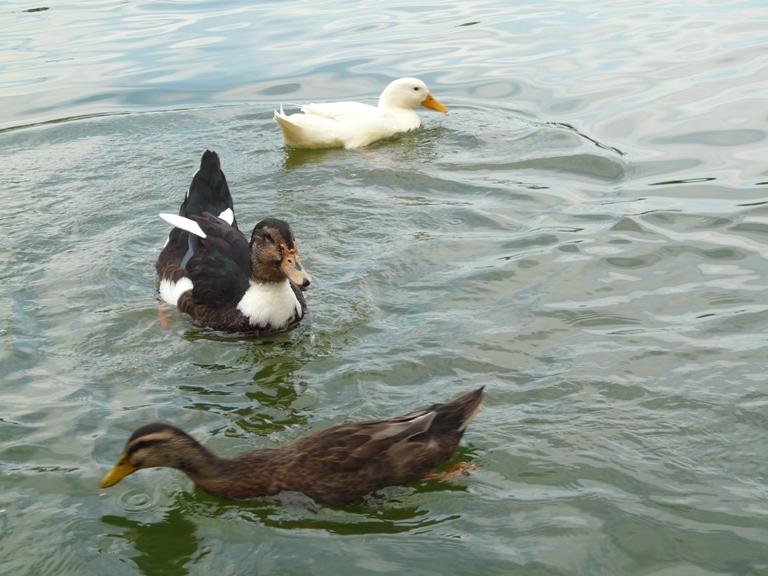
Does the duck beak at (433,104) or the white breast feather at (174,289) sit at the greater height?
the duck beak at (433,104)

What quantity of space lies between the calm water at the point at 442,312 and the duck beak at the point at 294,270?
396 mm

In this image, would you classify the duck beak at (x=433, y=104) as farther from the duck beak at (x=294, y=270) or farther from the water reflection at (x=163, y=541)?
the water reflection at (x=163, y=541)

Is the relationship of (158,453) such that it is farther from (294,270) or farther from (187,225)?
(187,225)

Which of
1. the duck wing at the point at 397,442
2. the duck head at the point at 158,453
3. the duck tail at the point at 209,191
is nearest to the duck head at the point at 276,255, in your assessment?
the duck tail at the point at 209,191

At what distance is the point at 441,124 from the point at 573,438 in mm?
7386

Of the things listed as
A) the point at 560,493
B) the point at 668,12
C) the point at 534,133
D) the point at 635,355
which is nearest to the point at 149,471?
the point at 560,493

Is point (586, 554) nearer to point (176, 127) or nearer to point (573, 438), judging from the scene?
point (573, 438)

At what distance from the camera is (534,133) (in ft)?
38.6

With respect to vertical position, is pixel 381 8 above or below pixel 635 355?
above

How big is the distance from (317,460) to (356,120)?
706 cm

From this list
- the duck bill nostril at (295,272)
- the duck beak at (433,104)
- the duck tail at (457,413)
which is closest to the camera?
the duck tail at (457,413)

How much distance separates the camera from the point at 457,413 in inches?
225

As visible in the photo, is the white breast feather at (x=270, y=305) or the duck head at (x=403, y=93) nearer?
the white breast feather at (x=270, y=305)

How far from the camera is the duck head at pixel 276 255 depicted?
7.56m
